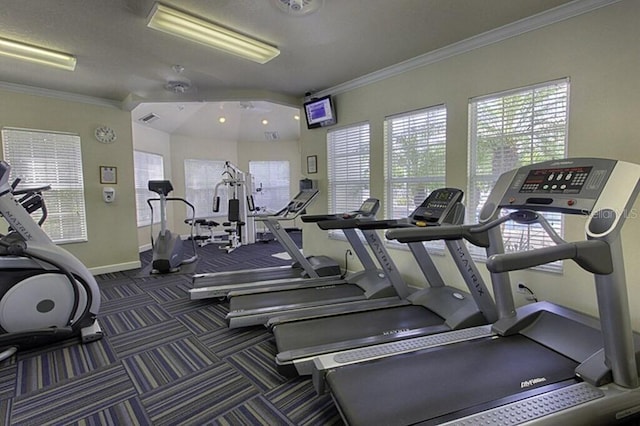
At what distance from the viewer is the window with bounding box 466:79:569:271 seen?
107 inches

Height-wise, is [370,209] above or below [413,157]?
below

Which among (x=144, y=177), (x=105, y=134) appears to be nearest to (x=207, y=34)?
(x=105, y=134)

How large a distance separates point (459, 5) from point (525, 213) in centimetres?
170

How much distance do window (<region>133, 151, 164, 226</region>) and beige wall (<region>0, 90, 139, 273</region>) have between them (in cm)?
148

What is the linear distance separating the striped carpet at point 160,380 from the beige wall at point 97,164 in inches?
78.8

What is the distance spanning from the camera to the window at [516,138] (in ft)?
8.92

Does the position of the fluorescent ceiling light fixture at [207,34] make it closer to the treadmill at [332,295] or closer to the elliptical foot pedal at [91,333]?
the treadmill at [332,295]

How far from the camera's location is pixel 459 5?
8.29ft

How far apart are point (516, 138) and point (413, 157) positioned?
110 cm

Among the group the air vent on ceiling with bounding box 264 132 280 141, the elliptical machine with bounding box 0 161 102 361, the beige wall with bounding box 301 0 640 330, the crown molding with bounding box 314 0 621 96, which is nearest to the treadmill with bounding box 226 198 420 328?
the beige wall with bounding box 301 0 640 330

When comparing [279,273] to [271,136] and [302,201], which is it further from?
[271,136]

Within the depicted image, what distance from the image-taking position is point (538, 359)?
2.01 metres

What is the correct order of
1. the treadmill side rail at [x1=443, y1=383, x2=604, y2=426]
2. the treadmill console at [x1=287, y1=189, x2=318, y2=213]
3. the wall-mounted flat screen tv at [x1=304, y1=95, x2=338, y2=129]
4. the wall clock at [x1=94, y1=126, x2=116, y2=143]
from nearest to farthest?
the treadmill side rail at [x1=443, y1=383, x2=604, y2=426], the treadmill console at [x1=287, y1=189, x2=318, y2=213], the wall-mounted flat screen tv at [x1=304, y1=95, x2=338, y2=129], the wall clock at [x1=94, y1=126, x2=116, y2=143]

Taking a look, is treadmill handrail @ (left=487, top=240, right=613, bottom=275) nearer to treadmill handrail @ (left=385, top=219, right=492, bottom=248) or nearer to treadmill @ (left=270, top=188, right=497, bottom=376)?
treadmill handrail @ (left=385, top=219, right=492, bottom=248)
